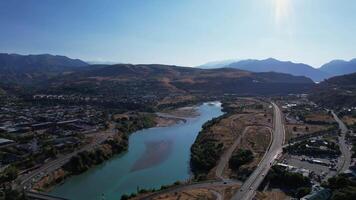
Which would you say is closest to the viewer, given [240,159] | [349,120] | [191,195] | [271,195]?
[271,195]

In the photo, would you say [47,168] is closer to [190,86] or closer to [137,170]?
[137,170]

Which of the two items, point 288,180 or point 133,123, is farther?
point 133,123

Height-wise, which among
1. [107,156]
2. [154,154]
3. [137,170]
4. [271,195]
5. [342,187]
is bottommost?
[154,154]

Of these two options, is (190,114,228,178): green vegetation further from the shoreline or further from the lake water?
the shoreline

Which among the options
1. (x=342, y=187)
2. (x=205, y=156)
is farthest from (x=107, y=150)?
(x=342, y=187)

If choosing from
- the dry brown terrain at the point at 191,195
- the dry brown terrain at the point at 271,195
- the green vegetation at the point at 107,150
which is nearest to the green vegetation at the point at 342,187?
the dry brown terrain at the point at 271,195
